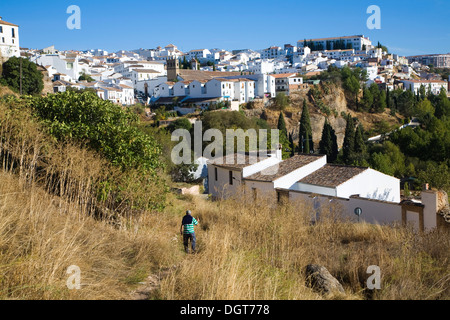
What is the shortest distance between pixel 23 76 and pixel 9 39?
410 inches

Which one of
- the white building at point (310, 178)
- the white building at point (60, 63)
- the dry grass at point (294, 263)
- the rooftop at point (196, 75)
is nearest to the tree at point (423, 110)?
the rooftop at point (196, 75)

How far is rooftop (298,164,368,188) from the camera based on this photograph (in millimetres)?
13823

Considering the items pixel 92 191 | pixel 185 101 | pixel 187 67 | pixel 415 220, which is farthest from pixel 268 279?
pixel 187 67

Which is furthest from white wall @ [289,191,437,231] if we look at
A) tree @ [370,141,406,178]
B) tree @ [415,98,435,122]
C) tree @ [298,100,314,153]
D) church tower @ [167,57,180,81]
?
church tower @ [167,57,180,81]

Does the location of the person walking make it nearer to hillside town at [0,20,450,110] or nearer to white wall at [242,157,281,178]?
white wall at [242,157,281,178]

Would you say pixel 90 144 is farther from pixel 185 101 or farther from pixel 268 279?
pixel 185 101

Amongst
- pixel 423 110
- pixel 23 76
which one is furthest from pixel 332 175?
pixel 423 110

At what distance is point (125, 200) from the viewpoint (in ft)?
25.7

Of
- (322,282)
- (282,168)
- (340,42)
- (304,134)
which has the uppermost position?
(340,42)

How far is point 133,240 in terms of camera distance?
5469 millimetres

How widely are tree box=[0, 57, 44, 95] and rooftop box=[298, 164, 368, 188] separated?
93.6ft

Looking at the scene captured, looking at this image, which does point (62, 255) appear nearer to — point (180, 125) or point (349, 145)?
point (180, 125)

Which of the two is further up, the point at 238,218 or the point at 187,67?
the point at 187,67
